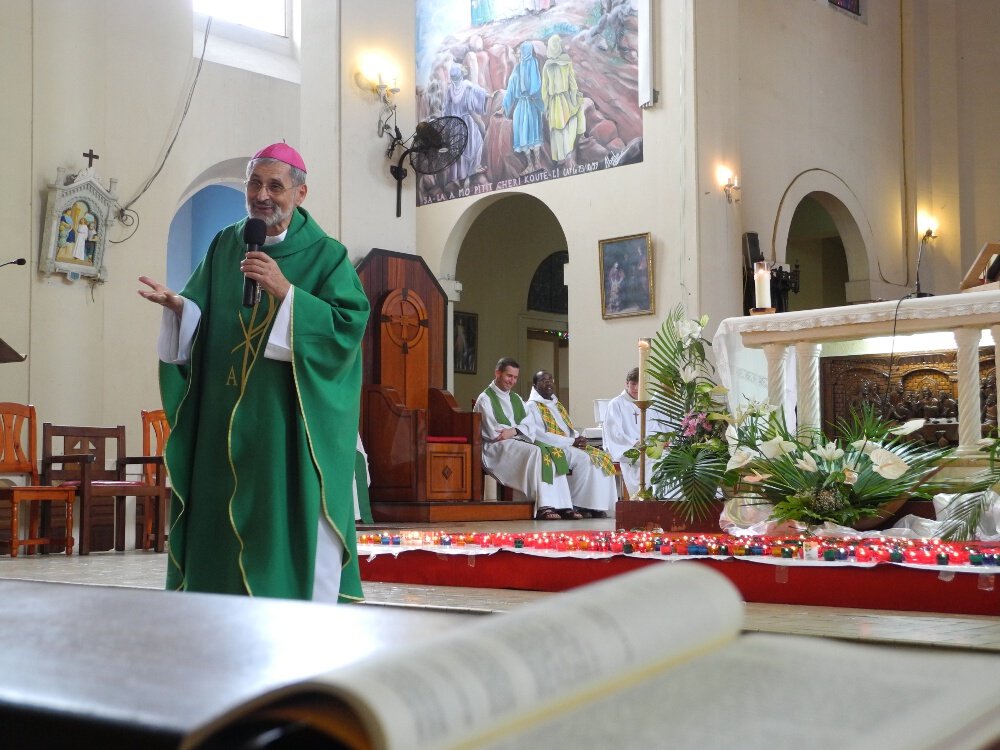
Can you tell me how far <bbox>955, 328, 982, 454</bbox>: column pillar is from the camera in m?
6.04

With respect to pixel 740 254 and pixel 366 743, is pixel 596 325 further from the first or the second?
pixel 366 743

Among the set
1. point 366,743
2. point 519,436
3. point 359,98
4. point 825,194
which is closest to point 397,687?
point 366,743

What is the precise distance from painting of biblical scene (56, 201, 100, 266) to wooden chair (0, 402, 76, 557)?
183 centimetres

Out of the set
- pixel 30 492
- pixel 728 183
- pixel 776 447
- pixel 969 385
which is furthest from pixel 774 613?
pixel 728 183

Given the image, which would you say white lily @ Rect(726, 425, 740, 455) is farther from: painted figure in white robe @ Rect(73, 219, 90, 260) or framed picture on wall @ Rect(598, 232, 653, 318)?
framed picture on wall @ Rect(598, 232, 653, 318)

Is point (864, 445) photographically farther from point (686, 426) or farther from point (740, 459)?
point (686, 426)

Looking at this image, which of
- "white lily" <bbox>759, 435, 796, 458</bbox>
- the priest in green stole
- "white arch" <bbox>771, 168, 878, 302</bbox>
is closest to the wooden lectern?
the priest in green stole

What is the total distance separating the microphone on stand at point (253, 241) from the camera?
3.33 m

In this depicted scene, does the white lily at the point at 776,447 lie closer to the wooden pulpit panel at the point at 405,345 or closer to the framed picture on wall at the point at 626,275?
the wooden pulpit panel at the point at 405,345

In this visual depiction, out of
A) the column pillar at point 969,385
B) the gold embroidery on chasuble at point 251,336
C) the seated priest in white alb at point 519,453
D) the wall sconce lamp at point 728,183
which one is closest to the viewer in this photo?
the gold embroidery on chasuble at point 251,336

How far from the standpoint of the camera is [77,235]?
33.7 ft

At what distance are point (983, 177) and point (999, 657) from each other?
18.6 meters

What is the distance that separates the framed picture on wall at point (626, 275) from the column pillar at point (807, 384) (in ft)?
24.9

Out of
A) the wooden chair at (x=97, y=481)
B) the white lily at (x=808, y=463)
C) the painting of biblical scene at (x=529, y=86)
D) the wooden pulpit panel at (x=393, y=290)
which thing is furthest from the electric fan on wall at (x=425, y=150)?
the white lily at (x=808, y=463)
